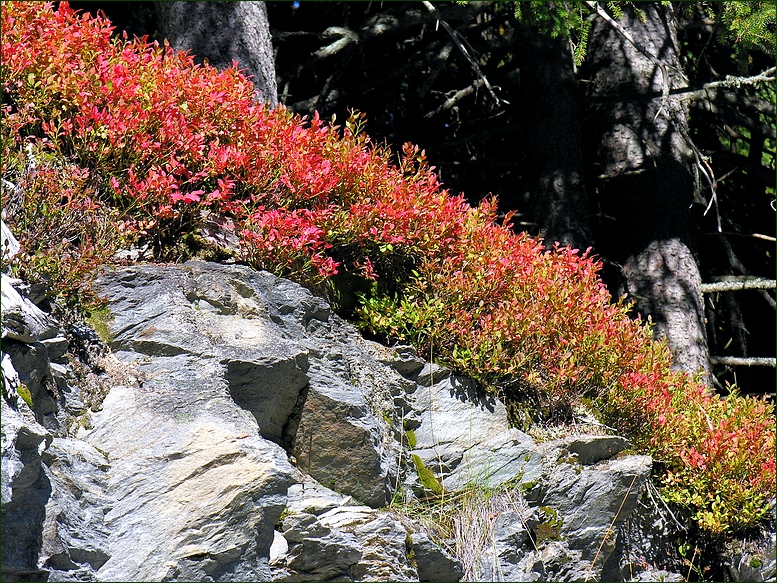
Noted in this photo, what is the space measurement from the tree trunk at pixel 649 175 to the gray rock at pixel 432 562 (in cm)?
416

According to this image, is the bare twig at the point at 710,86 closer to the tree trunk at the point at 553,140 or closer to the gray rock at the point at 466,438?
the tree trunk at the point at 553,140

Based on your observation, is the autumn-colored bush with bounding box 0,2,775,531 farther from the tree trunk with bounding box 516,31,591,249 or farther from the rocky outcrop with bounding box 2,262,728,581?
the tree trunk with bounding box 516,31,591,249

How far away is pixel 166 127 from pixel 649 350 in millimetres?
3830

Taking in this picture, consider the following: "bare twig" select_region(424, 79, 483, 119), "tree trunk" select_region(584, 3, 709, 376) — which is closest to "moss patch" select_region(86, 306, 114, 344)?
"bare twig" select_region(424, 79, 483, 119)

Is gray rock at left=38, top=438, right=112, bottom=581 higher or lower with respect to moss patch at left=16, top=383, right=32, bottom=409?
lower

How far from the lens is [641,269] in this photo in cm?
836

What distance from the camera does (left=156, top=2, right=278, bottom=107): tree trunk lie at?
21.8 ft

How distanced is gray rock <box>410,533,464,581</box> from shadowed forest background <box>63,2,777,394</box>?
4.04 metres

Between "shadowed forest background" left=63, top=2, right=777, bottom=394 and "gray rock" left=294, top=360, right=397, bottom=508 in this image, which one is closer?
"gray rock" left=294, top=360, right=397, bottom=508

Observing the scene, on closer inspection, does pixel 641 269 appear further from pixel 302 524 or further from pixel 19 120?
pixel 19 120

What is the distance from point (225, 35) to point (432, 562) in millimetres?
4482

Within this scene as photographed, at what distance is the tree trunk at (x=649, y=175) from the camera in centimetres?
812

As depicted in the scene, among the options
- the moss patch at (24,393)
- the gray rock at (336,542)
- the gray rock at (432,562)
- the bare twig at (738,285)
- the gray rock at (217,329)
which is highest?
the bare twig at (738,285)

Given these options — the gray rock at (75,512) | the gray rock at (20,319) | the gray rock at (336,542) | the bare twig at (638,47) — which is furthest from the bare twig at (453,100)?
the gray rock at (75,512)
